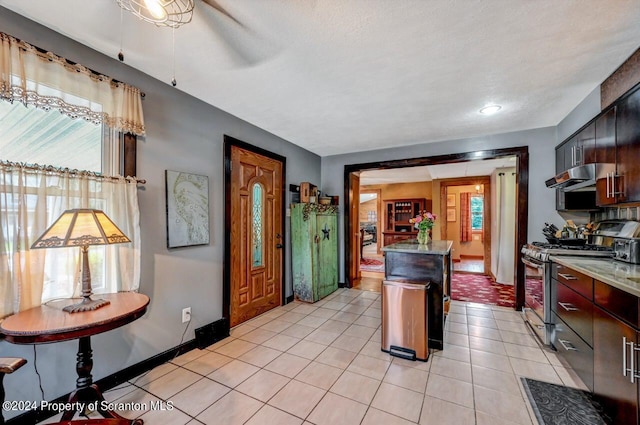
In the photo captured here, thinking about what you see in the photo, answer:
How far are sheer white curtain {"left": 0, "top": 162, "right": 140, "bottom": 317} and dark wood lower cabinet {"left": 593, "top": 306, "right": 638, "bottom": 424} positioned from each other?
3181 millimetres

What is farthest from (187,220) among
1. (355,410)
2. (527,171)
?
(527,171)

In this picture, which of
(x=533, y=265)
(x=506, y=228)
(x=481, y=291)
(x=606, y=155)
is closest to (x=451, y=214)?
(x=506, y=228)

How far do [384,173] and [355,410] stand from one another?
5502 mm

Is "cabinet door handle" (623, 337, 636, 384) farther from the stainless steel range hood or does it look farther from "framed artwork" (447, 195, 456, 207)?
"framed artwork" (447, 195, 456, 207)

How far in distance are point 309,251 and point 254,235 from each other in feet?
2.97

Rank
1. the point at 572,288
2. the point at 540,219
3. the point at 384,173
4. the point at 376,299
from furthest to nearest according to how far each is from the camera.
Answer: the point at 384,173 < the point at 376,299 < the point at 540,219 < the point at 572,288

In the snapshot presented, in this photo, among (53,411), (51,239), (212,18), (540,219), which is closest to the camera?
(51,239)

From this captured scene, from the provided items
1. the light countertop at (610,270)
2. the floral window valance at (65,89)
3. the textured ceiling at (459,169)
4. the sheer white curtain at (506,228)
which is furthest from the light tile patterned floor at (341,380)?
the textured ceiling at (459,169)

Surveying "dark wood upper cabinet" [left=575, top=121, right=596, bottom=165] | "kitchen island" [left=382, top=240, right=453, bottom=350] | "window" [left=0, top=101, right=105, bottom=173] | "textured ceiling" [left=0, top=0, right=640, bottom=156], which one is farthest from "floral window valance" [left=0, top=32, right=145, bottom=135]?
"dark wood upper cabinet" [left=575, top=121, right=596, bottom=165]

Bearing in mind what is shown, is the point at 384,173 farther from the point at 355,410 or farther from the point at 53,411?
the point at 53,411

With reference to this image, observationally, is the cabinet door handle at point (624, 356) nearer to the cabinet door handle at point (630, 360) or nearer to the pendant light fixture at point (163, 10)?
the cabinet door handle at point (630, 360)

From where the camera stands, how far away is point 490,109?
9.59ft

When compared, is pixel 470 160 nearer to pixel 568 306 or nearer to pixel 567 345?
pixel 568 306

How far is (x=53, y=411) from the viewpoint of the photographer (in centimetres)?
173
